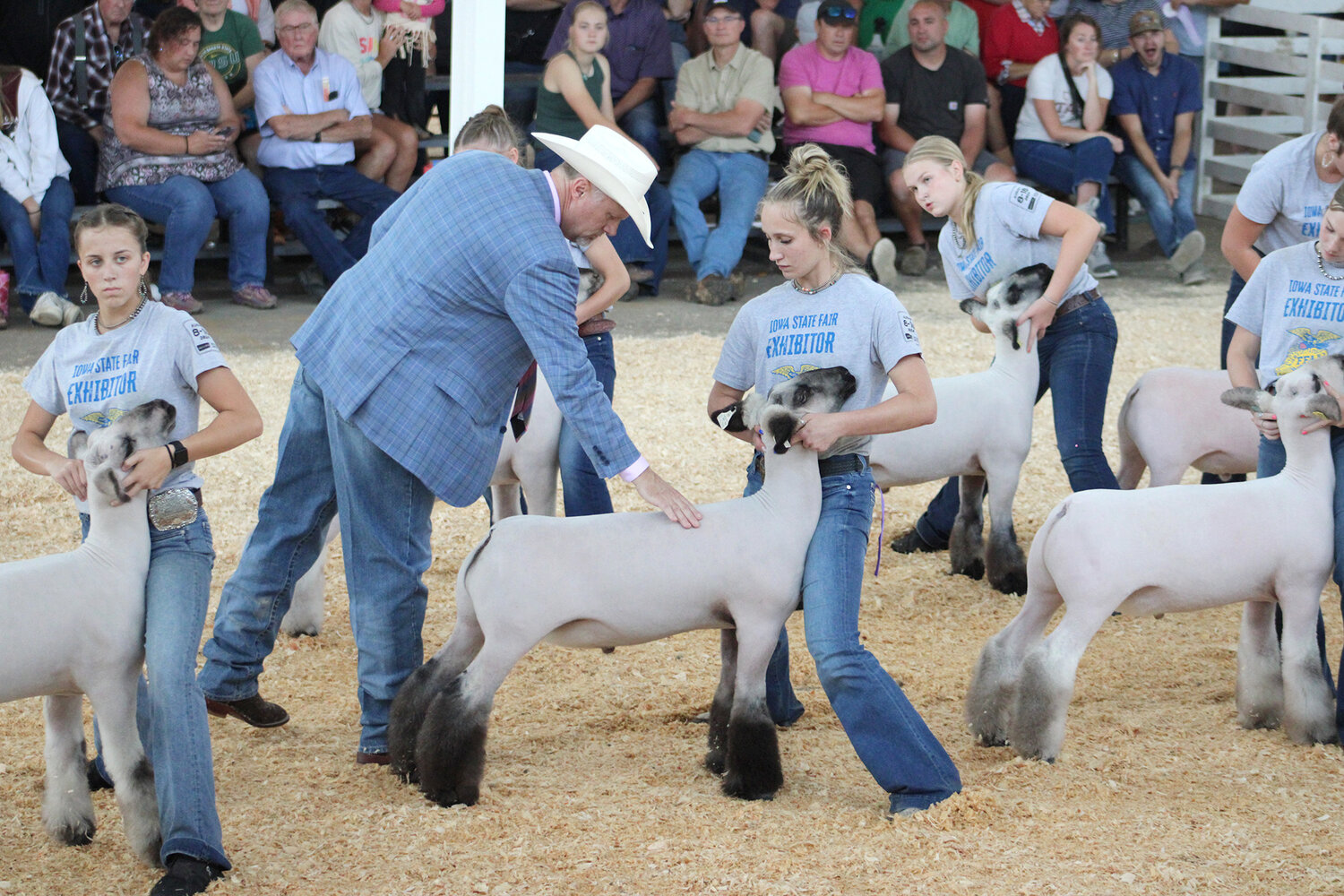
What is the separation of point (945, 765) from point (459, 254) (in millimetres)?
1790

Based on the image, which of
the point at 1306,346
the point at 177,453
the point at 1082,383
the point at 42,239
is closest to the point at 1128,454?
the point at 1082,383

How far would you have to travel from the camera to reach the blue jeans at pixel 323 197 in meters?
9.53

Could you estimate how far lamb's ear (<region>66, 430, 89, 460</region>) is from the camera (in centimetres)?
333

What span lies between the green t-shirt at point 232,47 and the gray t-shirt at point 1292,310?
23.9 ft

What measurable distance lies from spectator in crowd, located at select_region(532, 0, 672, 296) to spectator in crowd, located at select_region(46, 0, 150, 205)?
106 inches

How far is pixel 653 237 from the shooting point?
1030 centimetres

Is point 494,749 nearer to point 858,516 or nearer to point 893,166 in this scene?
point 858,516

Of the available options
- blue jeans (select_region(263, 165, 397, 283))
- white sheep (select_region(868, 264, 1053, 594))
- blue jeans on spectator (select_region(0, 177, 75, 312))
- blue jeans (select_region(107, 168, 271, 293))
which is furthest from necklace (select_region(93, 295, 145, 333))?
blue jeans (select_region(263, 165, 397, 283))

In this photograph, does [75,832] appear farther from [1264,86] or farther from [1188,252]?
[1264,86]

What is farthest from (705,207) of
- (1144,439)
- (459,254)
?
(459,254)

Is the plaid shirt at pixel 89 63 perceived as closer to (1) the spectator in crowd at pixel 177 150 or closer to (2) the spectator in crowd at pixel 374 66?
(1) the spectator in crowd at pixel 177 150

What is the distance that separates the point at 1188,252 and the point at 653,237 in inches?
168

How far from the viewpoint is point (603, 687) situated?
4.77 meters

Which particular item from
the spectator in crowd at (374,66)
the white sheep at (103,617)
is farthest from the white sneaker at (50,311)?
the white sheep at (103,617)
